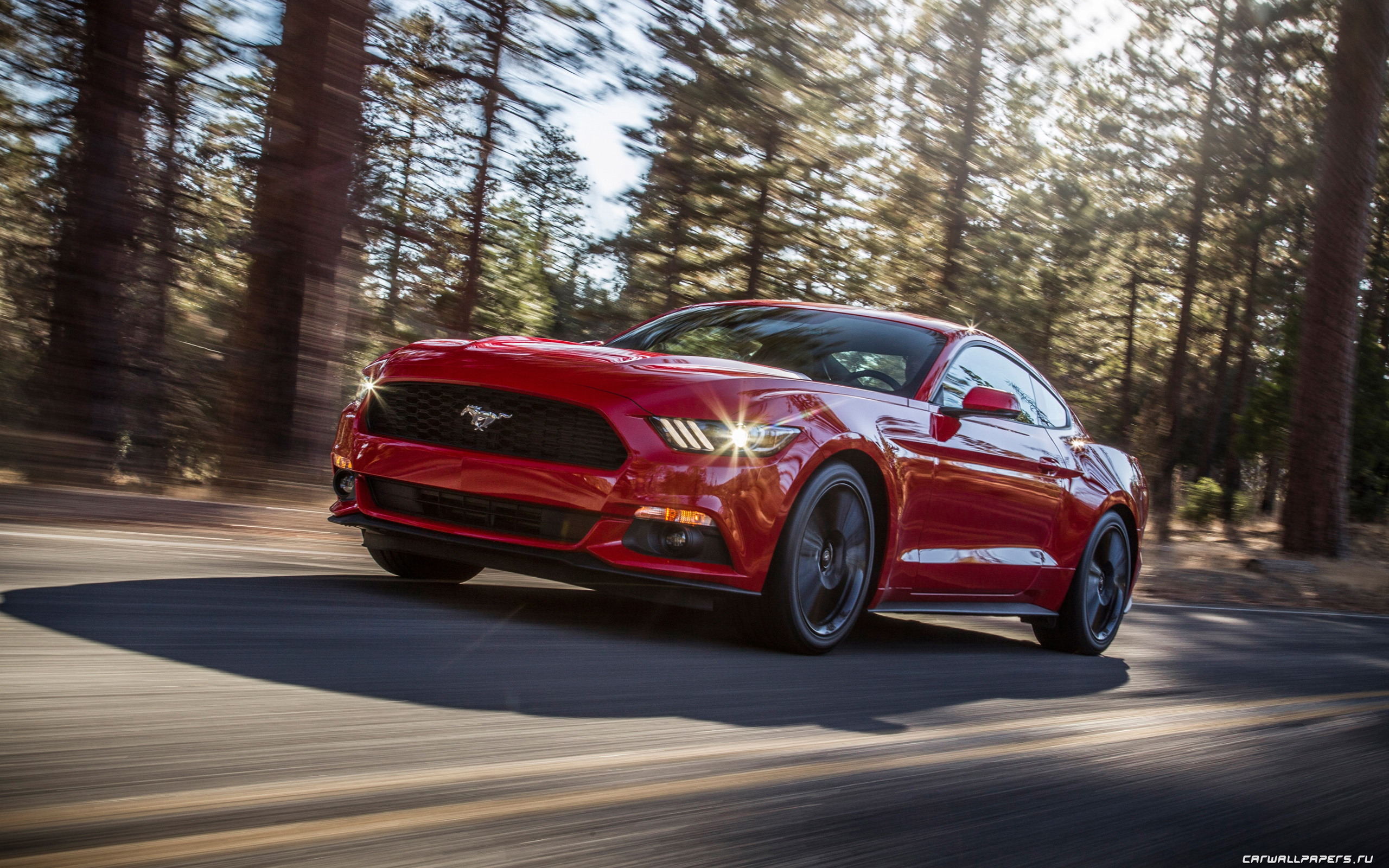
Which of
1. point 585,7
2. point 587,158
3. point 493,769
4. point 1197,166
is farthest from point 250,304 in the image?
point 1197,166

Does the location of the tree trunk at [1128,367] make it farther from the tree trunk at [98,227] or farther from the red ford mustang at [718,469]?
the red ford mustang at [718,469]

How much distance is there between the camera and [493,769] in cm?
298

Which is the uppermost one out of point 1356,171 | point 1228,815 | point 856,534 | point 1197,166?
point 1197,166

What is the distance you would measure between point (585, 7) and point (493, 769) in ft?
31.7

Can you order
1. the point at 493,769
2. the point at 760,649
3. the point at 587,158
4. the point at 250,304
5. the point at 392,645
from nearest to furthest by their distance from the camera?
the point at 493,769
the point at 392,645
the point at 760,649
the point at 250,304
the point at 587,158

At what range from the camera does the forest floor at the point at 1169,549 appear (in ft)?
22.2

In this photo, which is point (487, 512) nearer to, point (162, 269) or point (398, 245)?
point (162, 269)

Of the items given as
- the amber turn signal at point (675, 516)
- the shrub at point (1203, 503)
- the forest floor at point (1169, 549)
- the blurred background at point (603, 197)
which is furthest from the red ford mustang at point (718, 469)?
the shrub at point (1203, 503)

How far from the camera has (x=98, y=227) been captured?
1013 centimetres

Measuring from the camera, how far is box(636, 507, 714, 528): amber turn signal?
15.5ft

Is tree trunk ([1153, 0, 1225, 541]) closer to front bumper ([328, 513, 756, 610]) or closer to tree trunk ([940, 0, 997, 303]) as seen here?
tree trunk ([940, 0, 997, 303])

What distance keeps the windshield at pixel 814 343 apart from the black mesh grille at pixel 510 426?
1.02m

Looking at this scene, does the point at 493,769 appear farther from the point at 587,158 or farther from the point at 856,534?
the point at 587,158

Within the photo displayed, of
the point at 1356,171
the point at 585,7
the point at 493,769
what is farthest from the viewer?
the point at 1356,171
